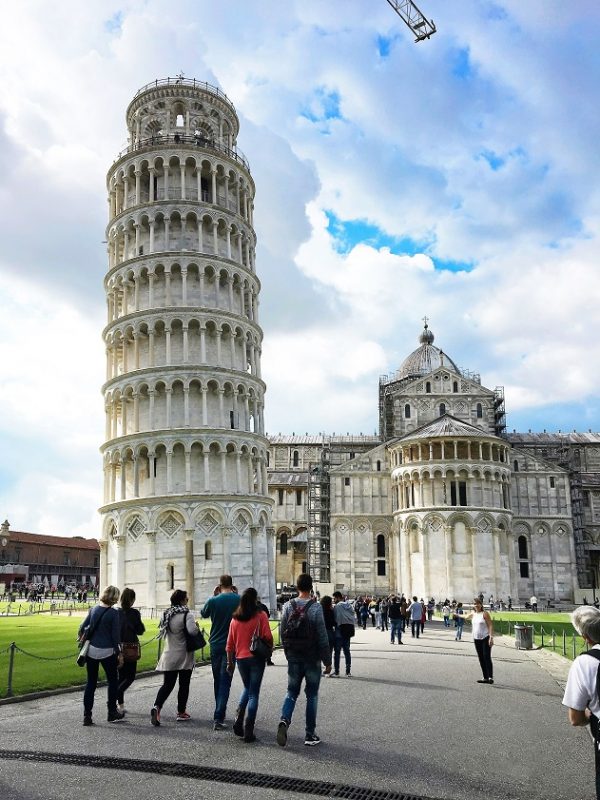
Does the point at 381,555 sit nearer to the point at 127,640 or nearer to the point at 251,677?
the point at 127,640

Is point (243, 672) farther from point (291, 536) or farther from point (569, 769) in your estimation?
point (291, 536)

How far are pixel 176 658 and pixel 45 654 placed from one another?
43.0 feet

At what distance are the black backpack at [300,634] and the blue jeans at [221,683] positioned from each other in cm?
158

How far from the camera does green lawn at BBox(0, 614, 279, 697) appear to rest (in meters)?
16.2

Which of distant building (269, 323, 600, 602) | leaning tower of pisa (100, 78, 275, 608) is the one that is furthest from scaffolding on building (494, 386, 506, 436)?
leaning tower of pisa (100, 78, 275, 608)

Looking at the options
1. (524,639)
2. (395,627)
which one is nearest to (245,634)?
(395,627)

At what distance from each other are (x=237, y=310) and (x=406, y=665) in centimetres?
3446

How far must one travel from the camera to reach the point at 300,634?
1002 cm

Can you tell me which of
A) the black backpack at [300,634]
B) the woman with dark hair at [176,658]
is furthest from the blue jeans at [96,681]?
the black backpack at [300,634]

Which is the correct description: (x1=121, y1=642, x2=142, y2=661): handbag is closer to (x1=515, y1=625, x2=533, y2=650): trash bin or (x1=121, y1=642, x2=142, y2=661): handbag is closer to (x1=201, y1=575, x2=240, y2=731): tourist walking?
(x1=201, y1=575, x2=240, y2=731): tourist walking

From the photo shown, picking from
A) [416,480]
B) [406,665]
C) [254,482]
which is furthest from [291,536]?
[406,665]

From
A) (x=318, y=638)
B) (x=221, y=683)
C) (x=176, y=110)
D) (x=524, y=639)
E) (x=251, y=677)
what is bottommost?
(x=524, y=639)

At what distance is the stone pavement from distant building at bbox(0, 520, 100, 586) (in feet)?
299

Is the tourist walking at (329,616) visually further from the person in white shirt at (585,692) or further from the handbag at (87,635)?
the person in white shirt at (585,692)
